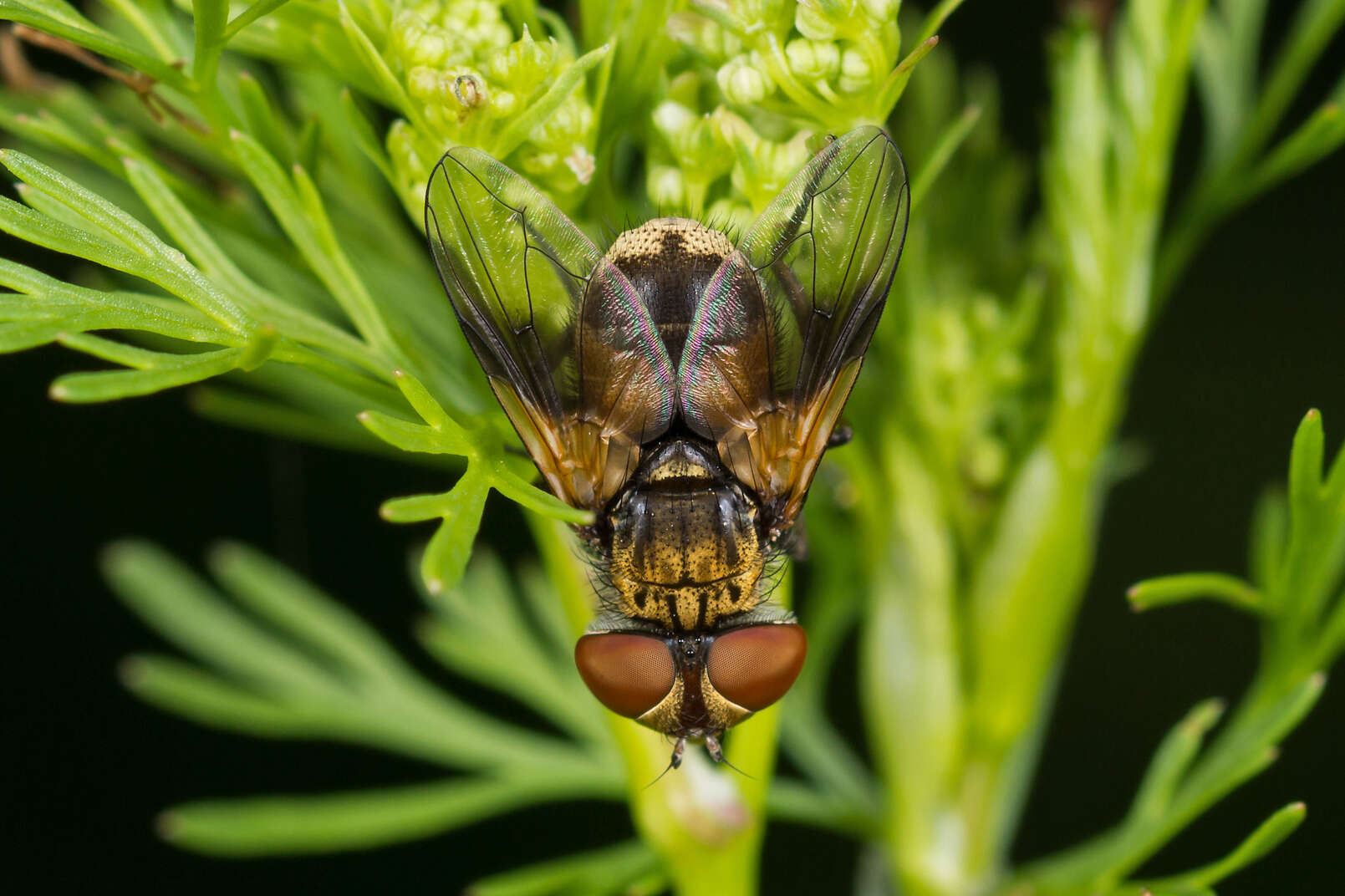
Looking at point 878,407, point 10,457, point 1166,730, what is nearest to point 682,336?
point 878,407

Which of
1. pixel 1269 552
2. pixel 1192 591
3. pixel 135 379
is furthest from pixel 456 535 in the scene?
pixel 1269 552

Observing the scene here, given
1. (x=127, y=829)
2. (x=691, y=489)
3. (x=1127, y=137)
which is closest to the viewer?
(x=691, y=489)

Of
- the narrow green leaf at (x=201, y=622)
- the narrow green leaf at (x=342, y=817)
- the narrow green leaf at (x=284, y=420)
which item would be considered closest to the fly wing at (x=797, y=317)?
the narrow green leaf at (x=284, y=420)

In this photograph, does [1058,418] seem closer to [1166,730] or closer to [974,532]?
[974,532]

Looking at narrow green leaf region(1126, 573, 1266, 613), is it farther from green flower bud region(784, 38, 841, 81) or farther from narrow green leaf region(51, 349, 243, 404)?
narrow green leaf region(51, 349, 243, 404)

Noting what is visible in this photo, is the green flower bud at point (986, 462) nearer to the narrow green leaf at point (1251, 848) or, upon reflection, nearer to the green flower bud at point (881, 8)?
the narrow green leaf at point (1251, 848)

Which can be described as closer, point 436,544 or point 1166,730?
point 436,544

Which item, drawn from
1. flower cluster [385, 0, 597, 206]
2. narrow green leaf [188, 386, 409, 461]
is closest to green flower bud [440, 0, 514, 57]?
flower cluster [385, 0, 597, 206]
